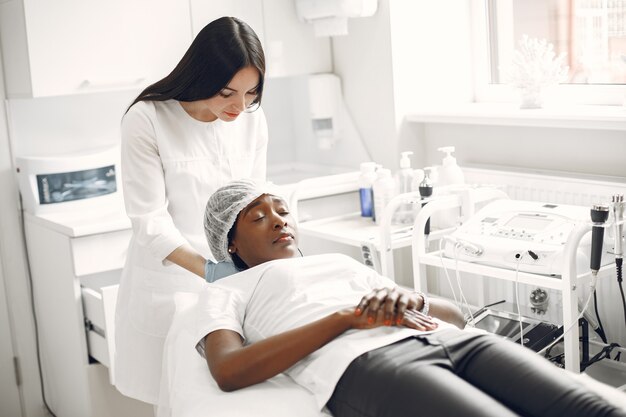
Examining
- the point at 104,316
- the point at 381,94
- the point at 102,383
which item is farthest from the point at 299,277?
the point at 381,94

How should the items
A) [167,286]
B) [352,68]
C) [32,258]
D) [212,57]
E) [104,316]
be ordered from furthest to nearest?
[352,68], [32,258], [104,316], [167,286], [212,57]

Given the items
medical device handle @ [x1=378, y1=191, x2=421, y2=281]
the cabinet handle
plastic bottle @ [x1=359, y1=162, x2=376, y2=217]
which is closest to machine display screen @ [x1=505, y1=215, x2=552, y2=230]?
medical device handle @ [x1=378, y1=191, x2=421, y2=281]

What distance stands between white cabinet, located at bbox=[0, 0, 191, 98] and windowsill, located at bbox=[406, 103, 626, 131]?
0.98m

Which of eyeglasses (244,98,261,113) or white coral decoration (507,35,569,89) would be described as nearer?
eyeglasses (244,98,261,113)

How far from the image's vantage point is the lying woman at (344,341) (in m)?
1.40

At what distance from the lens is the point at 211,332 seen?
5.41ft

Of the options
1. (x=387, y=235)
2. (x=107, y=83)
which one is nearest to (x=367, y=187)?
(x=387, y=235)

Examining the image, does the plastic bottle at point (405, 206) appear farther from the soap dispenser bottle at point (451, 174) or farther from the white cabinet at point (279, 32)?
the white cabinet at point (279, 32)

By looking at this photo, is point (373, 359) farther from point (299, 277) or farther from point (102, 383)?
point (102, 383)

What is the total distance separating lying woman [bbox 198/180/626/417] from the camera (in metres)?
1.40

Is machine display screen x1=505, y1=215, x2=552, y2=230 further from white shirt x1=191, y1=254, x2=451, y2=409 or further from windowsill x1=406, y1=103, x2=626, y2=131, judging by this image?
white shirt x1=191, y1=254, x2=451, y2=409

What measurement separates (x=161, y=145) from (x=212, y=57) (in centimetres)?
27

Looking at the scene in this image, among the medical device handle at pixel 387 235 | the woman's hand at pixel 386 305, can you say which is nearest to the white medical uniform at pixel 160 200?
the medical device handle at pixel 387 235

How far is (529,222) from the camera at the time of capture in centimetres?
222
